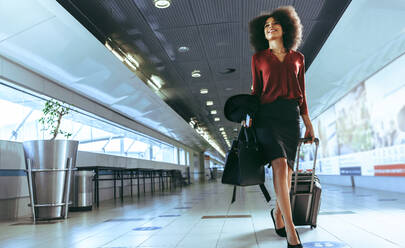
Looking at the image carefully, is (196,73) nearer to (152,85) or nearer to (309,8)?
(152,85)

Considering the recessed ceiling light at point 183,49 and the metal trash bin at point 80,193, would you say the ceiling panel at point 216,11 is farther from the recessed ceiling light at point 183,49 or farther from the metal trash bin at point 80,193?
the metal trash bin at point 80,193

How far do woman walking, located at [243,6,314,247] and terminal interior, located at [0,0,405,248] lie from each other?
1.68 feet

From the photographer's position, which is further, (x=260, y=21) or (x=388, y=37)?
(x=388, y=37)

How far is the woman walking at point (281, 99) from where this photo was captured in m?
1.93

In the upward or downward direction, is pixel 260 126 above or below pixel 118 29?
below

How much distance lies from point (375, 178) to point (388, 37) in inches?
144

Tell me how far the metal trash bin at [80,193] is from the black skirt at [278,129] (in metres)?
4.46

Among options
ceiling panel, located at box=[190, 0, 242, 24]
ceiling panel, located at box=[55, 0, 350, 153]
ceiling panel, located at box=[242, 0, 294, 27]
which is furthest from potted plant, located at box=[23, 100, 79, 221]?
ceiling panel, located at box=[242, 0, 294, 27]

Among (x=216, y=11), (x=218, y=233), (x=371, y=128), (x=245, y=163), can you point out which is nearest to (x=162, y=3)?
(x=216, y=11)

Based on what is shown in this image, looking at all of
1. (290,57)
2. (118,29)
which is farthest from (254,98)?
(118,29)

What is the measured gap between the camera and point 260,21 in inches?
88.4

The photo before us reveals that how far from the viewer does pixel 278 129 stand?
77.5 inches

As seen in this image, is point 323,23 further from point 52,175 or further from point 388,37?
point 52,175

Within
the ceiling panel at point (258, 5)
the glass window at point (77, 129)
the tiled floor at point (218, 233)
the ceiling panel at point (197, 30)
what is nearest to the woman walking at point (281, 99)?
the tiled floor at point (218, 233)
